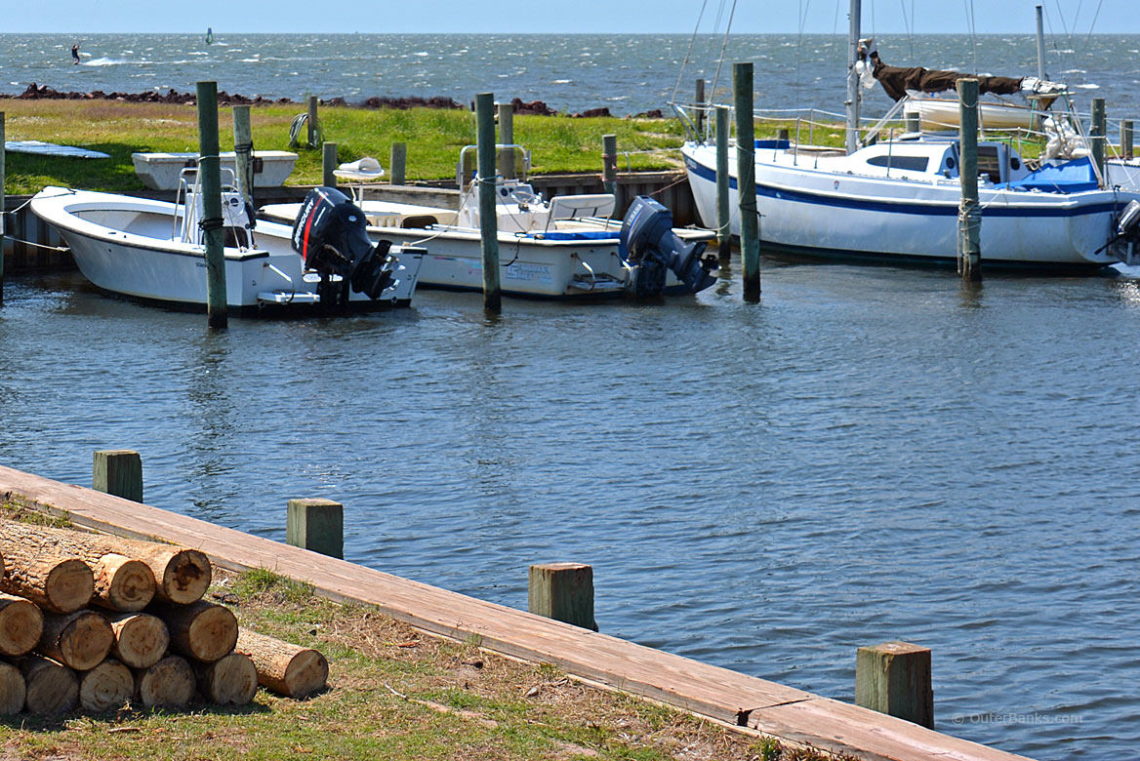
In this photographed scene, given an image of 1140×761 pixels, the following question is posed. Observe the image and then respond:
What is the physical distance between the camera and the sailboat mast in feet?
94.0

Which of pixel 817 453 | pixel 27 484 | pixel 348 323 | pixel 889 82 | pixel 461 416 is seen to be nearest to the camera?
pixel 27 484

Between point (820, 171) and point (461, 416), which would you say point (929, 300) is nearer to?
point (820, 171)

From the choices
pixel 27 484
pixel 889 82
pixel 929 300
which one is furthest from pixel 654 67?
pixel 27 484

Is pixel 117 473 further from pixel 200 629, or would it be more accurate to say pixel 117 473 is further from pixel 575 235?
pixel 575 235

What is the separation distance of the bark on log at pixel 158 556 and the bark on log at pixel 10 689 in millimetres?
306

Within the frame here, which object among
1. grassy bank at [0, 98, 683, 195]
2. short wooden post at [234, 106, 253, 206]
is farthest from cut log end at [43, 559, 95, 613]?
grassy bank at [0, 98, 683, 195]

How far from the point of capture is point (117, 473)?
916 centimetres

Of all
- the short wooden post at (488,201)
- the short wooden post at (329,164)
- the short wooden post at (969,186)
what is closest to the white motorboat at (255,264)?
the short wooden post at (488,201)

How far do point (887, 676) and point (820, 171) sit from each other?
72.2 feet

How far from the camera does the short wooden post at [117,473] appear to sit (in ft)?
30.0

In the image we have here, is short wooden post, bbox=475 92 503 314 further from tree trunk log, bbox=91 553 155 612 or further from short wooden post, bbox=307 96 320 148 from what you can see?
tree trunk log, bbox=91 553 155 612

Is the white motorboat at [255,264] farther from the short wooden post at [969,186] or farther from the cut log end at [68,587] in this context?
the cut log end at [68,587]

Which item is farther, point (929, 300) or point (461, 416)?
point (929, 300)

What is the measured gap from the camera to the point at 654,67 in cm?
11538
